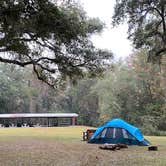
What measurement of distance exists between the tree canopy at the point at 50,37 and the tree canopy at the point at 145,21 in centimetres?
160

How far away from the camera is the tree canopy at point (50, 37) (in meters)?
6.74

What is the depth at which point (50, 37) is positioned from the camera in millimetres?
8984

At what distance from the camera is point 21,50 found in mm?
11961

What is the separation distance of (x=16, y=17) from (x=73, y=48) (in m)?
6.24

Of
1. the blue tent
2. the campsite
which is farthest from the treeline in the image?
the blue tent

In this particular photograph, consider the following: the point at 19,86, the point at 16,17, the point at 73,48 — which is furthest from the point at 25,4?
the point at 19,86

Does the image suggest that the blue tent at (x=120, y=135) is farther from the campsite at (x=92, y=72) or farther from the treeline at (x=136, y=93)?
the treeline at (x=136, y=93)

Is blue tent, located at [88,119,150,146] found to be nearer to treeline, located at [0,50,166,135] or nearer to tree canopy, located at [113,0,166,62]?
tree canopy, located at [113,0,166,62]

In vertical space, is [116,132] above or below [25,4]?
below

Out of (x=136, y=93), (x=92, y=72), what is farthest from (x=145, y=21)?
(x=136, y=93)

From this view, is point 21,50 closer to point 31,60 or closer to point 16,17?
point 31,60

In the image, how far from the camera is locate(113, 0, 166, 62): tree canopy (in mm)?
12484

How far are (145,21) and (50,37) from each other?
20.3 feet

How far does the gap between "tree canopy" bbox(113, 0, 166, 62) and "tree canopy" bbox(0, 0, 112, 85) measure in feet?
5.26
